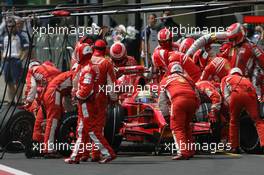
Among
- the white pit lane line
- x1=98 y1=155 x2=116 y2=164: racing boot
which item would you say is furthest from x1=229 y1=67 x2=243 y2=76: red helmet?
the white pit lane line

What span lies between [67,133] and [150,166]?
6.46 feet

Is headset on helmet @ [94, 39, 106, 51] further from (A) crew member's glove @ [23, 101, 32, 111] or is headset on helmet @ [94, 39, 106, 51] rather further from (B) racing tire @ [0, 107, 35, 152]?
(B) racing tire @ [0, 107, 35, 152]

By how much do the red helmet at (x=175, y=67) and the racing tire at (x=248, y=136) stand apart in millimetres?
1388

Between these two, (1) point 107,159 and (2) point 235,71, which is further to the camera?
(2) point 235,71

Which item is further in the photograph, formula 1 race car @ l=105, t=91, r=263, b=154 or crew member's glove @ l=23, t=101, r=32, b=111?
crew member's glove @ l=23, t=101, r=32, b=111

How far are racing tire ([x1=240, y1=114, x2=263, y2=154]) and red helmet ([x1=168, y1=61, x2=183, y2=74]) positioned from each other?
4.55 feet

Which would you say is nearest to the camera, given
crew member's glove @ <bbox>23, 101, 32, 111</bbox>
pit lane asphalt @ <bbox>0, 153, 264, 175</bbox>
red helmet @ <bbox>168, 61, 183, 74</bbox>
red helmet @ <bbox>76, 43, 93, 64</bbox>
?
pit lane asphalt @ <bbox>0, 153, 264, 175</bbox>

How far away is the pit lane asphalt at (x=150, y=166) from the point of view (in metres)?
13.2

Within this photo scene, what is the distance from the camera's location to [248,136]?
1535 cm

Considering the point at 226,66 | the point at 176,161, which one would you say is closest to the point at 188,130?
the point at 176,161

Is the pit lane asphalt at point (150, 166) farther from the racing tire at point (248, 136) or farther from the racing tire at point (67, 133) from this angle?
the racing tire at point (67, 133)

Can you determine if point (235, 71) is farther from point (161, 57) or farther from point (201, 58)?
point (201, 58)

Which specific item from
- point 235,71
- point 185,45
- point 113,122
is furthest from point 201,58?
point 113,122

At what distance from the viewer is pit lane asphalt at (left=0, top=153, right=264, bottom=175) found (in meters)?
13.2
